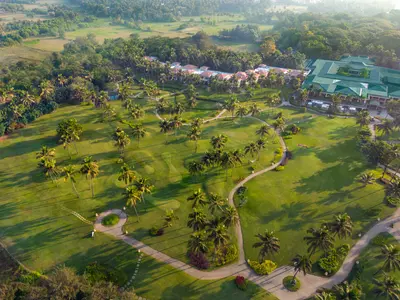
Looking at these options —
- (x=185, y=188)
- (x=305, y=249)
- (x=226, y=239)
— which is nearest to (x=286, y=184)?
(x=305, y=249)

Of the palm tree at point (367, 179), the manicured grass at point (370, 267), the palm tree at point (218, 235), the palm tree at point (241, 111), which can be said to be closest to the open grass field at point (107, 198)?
the palm tree at point (241, 111)

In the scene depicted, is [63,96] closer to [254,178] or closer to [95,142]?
[95,142]

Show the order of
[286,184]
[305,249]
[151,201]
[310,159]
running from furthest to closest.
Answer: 1. [310,159]
2. [286,184]
3. [151,201]
4. [305,249]

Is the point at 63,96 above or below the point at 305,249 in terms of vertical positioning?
above

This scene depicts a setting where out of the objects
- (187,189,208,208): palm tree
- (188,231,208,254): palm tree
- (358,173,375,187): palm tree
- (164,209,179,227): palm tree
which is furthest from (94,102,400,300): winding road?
(358,173,375,187): palm tree

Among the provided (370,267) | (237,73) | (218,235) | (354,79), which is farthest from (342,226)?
(237,73)

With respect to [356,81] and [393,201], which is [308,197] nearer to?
[393,201]
